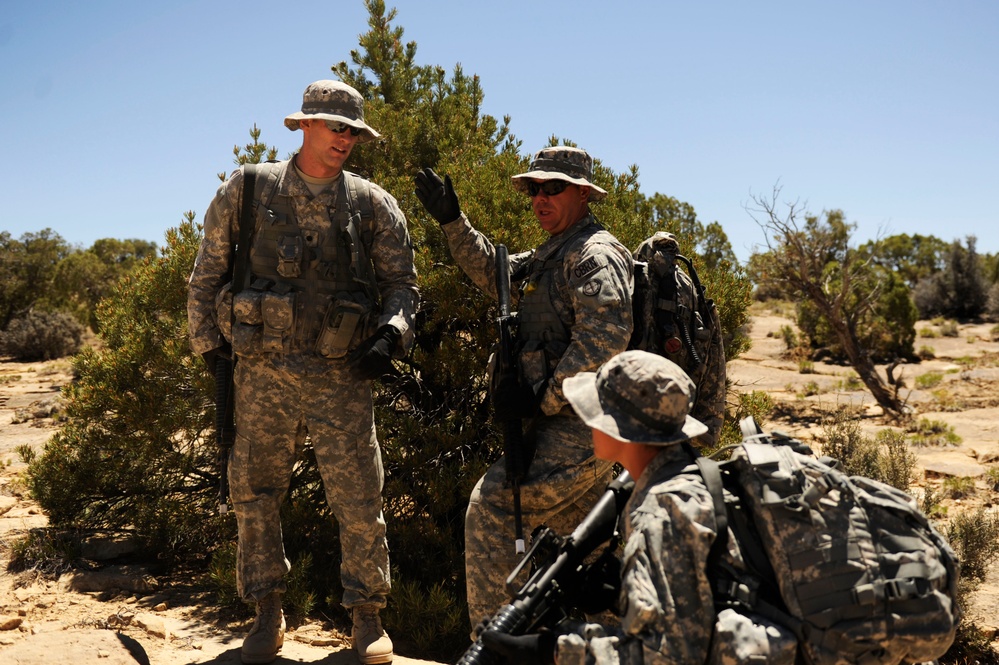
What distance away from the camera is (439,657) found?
504cm

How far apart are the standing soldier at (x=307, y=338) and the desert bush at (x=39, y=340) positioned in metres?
15.9

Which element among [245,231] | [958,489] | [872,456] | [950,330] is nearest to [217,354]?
[245,231]

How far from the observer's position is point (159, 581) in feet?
19.1

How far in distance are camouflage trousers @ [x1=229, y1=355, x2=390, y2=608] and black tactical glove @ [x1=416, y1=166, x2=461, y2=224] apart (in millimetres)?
942

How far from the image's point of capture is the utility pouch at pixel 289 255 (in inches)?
158

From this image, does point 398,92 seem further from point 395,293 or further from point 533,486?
point 533,486

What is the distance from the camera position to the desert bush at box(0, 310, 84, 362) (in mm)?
18109

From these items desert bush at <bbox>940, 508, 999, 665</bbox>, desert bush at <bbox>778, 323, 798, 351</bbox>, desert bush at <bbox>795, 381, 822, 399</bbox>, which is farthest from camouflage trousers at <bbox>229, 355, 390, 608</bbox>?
desert bush at <bbox>778, 323, 798, 351</bbox>

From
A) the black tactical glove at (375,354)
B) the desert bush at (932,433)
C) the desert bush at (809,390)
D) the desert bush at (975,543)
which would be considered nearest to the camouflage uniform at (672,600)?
the black tactical glove at (375,354)

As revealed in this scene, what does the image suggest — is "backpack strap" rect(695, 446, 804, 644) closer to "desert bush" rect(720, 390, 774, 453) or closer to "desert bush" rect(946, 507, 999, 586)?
"desert bush" rect(720, 390, 774, 453)

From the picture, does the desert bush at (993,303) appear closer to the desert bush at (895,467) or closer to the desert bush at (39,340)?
the desert bush at (895,467)

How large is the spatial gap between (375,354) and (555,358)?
85cm

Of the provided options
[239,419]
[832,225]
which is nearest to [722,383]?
[239,419]

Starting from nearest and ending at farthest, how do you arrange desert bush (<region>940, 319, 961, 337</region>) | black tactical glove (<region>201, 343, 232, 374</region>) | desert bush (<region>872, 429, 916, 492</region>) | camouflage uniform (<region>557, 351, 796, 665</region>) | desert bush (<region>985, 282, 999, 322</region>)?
camouflage uniform (<region>557, 351, 796, 665</region>), black tactical glove (<region>201, 343, 232, 374</region>), desert bush (<region>872, 429, 916, 492</region>), desert bush (<region>940, 319, 961, 337</region>), desert bush (<region>985, 282, 999, 322</region>)
